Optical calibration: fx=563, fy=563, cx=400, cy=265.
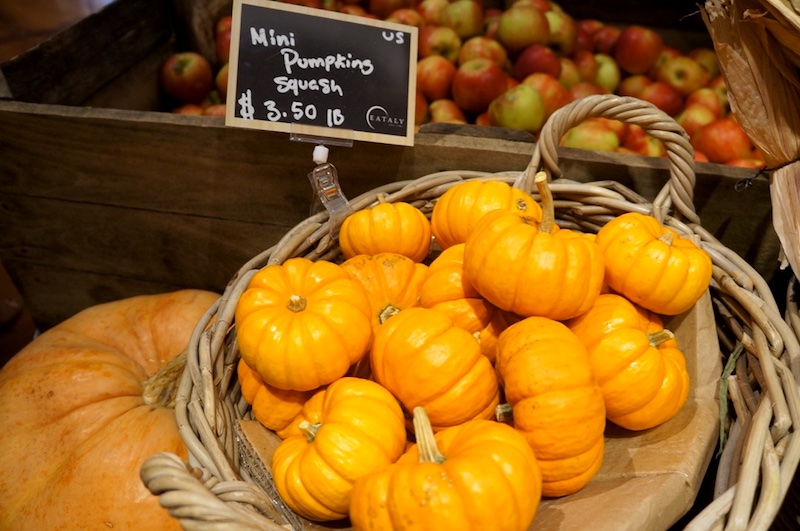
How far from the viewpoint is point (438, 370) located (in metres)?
0.87

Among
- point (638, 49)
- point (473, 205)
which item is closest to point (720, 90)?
point (638, 49)

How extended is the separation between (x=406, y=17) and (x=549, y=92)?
648 millimetres

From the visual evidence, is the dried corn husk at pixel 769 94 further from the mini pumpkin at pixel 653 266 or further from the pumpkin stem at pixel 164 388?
the pumpkin stem at pixel 164 388

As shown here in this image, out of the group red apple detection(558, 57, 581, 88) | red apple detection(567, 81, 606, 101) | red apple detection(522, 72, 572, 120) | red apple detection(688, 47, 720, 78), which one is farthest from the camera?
red apple detection(688, 47, 720, 78)

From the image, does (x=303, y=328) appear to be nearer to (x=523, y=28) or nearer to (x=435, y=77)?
(x=435, y=77)

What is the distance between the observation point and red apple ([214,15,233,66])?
208 centimetres

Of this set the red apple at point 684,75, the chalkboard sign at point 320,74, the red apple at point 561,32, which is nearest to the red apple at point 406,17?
the red apple at point 561,32

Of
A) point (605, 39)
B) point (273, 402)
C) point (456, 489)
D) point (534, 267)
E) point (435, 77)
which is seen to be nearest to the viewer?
point (456, 489)

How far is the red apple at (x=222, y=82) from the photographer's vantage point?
2.00 metres

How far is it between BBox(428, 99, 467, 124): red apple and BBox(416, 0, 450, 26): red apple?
48 centimetres

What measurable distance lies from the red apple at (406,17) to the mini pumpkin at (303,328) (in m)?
1.41

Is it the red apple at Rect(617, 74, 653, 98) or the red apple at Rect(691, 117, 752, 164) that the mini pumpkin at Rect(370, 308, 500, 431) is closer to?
the red apple at Rect(691, 117, 752, 164)

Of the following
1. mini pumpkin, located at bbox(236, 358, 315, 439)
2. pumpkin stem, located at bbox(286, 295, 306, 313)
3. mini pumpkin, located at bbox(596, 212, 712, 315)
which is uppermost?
mini pumpkin, located at bbox(596, 212, 712, 315)

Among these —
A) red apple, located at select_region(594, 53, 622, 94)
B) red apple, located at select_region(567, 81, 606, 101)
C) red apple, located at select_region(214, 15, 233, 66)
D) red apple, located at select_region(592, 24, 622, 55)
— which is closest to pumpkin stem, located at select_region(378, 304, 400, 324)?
red apple, located at select_region(567, 81, 606, 101)
